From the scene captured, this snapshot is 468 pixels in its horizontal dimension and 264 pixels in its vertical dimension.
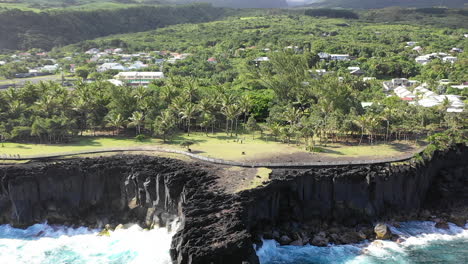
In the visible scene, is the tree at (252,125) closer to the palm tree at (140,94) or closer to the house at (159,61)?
the palm tree at (140,94)

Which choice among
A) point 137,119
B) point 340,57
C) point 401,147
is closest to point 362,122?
point 401,147

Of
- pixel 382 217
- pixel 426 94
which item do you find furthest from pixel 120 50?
pixel 382 217

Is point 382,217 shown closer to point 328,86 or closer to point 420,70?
point 328,86

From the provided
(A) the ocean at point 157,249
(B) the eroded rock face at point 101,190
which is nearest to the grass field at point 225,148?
(B) the eroded rock face at point 101,190

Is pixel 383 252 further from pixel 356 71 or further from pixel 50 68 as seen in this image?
pixel 50 68

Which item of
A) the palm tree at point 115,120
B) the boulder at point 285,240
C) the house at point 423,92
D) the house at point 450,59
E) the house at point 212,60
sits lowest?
the boulder at point 285,240

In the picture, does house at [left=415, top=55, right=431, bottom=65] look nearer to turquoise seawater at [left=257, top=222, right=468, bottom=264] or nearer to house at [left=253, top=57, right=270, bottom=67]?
house at [left=253, top=57, right=270, bottom=67]

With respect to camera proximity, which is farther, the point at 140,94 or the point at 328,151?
the point at 140,94
